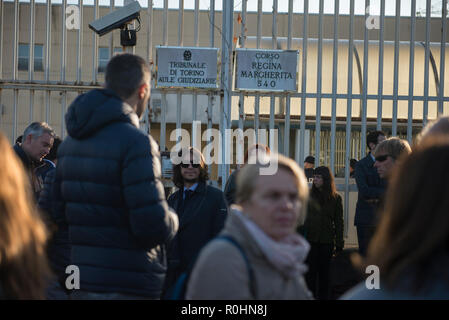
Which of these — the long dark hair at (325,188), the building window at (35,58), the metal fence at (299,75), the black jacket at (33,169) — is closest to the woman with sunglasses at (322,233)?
the long dark hair at (325,188)

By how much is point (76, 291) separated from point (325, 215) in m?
4.51

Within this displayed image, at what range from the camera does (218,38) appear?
699 inches

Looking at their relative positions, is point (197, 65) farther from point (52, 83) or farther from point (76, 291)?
point (76, 291)

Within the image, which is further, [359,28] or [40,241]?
[359,28]

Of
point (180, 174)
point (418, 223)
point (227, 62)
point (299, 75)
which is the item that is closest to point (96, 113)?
point (418, 223)

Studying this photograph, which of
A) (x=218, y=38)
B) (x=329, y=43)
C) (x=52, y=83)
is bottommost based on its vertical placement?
(x=52, y=83)

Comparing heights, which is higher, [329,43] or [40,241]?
[329,43]

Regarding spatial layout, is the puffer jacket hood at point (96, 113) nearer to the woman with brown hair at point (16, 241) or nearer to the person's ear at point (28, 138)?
the woman with brown hair at point (16, 241)

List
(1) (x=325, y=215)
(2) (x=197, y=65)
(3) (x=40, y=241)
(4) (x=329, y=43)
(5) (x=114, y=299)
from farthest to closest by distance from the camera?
(4) (x=329, y=43), (1) (x=325, y=215), (2) (x=197, y=65), (5) (x=114, y=299), (3) (x=40, y=241)

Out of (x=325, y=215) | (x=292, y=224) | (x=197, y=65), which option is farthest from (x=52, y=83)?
(x=292, y=224)

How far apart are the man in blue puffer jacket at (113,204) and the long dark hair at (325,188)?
13.9 ft

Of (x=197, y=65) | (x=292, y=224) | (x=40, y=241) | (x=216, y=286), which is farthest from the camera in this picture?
(x=197, y=65)
